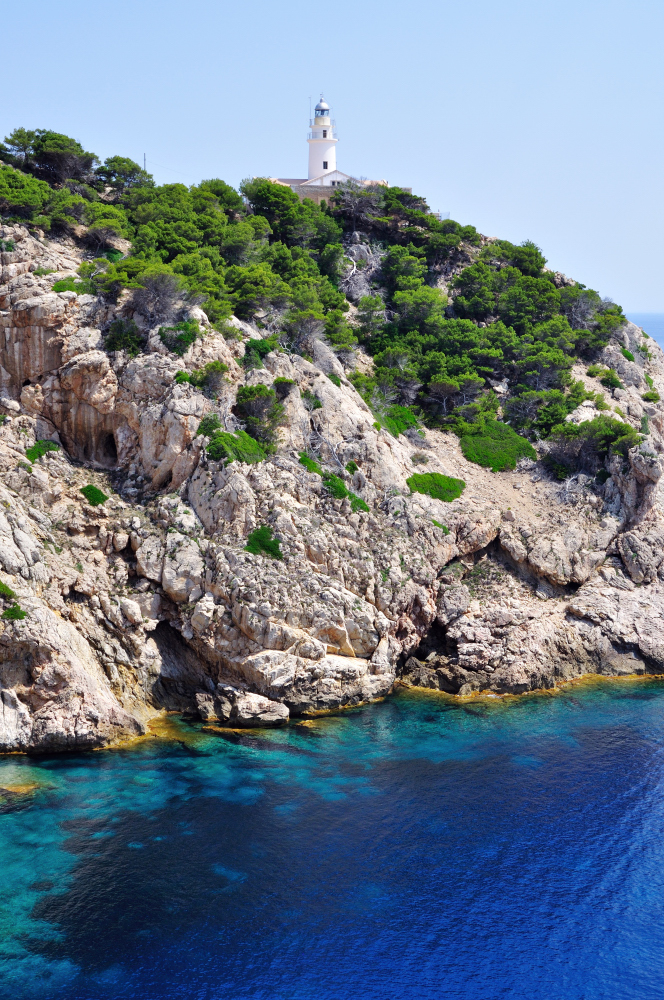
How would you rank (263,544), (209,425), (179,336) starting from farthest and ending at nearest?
(179,336) → (209,425) → (263,544)

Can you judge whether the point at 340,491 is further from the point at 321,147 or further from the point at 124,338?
the point at 321,147

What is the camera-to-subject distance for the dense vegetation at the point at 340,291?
5038 centimetres

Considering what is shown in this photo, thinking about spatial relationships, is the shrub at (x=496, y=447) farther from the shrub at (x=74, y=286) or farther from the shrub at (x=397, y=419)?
the shrub at (x=74, y=286)

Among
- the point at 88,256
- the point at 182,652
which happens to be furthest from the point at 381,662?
the point at 88,256

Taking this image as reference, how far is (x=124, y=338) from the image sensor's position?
154ft

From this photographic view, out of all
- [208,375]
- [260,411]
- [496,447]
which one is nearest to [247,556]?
[260,411]

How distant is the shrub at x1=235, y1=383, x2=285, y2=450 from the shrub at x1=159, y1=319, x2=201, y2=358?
3959mm

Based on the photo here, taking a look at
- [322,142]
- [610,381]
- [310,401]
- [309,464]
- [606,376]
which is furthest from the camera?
[322,142]

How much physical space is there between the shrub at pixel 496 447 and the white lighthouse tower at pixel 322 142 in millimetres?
43007

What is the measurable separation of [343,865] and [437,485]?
27662mm

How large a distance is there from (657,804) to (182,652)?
23.3m

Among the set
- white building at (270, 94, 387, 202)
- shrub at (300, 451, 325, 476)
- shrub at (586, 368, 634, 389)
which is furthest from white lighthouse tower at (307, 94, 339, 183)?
shrub at (300, 451, 325, 476)

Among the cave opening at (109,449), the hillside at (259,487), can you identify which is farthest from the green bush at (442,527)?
the cave opening at (109,449)

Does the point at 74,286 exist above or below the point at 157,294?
above
